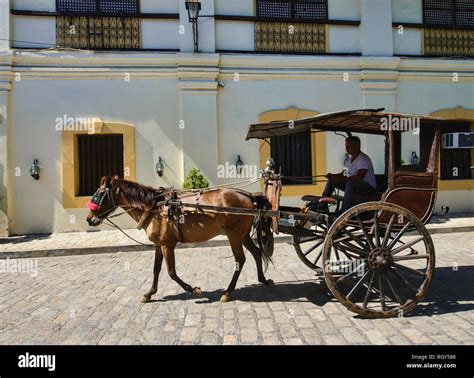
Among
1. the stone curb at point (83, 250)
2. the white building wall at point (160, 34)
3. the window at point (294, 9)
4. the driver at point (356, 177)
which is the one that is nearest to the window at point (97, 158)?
the stone curb at point (83, 250)

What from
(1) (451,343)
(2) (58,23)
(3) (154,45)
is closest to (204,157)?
(3) (154,45)

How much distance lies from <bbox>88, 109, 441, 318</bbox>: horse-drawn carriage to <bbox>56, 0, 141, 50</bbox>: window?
616 cm

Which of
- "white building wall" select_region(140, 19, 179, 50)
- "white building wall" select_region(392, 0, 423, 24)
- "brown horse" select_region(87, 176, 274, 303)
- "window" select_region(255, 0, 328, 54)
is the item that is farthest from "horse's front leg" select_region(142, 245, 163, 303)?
"white building wall" select_region(392, 0, 423, 24)

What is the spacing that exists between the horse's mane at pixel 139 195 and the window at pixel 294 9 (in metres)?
7.24

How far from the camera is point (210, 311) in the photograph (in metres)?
3.99

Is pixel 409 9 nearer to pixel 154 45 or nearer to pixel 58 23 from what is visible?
pixel 154 45

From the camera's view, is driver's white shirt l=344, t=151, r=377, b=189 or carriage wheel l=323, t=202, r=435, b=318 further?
driver's white shirt l=344, t=151, r=377, b=189

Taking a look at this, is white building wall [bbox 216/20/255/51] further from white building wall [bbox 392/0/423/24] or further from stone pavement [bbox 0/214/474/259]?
stone pavement [bbox 0/214/474/259]

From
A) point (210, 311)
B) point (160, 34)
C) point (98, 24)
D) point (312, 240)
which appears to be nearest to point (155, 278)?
point (210, 311)

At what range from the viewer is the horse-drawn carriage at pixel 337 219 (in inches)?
146

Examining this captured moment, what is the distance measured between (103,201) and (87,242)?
4.16 m

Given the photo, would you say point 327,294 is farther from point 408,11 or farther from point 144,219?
point 408,11

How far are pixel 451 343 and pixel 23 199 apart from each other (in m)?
9.18

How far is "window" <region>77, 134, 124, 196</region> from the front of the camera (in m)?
9.25
